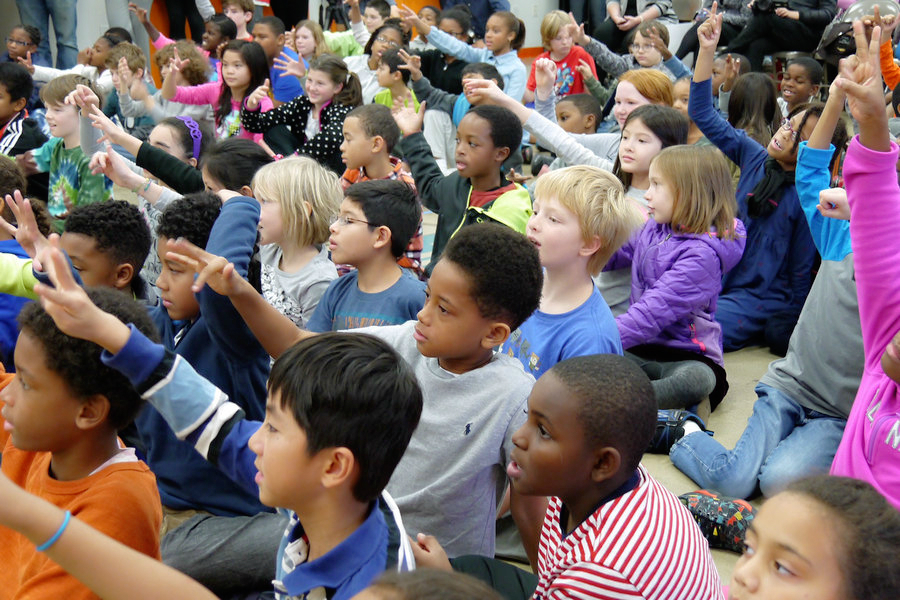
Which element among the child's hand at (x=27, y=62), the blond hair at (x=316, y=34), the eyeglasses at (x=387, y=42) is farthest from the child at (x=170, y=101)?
the eyeglasses at (x=387, y=42)

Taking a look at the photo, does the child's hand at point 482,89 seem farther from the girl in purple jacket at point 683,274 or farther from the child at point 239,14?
the child at point 239,14

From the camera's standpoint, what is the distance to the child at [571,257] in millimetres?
2248

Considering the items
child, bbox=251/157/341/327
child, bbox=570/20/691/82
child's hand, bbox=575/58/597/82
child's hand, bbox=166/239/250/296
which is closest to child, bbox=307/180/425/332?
child, bbox=251/157/341/327

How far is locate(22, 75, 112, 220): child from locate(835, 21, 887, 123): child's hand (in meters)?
3.28

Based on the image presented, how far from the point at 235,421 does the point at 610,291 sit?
216 centimetres

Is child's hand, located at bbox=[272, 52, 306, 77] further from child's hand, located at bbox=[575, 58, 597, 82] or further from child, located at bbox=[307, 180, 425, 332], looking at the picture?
child, located at bbox=[307, 180, 425, 332]

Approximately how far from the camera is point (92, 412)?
153 centimetres

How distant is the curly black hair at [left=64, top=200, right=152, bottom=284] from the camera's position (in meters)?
2.47

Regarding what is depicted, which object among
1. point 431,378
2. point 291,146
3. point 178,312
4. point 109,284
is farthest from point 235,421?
point 291,146

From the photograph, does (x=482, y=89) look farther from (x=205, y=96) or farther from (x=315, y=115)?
(x=205, y=96)

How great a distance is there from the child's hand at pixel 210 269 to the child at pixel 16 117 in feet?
10.9

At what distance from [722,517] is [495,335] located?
0.98 meters

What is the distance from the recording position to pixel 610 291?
3.34m

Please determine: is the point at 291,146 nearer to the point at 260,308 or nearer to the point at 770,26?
the point at 260,308
